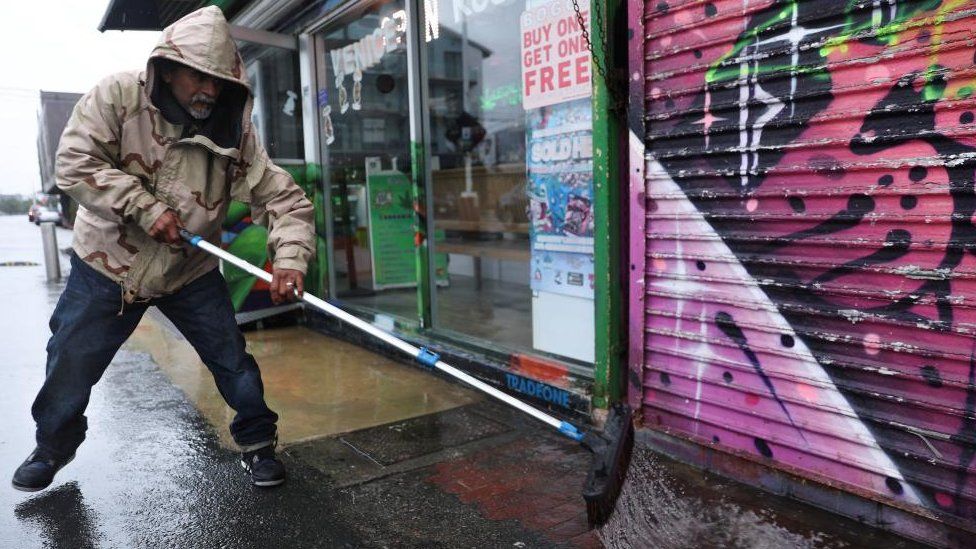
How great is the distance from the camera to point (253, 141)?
132 inches

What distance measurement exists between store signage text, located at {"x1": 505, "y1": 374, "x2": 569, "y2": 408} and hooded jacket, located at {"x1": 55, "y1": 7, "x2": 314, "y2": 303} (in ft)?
5.60

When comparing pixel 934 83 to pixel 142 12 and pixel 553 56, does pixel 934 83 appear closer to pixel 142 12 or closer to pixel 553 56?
pixel 553 56

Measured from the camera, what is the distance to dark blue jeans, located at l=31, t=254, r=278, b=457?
10.1 feet

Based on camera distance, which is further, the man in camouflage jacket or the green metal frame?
the green metal frame

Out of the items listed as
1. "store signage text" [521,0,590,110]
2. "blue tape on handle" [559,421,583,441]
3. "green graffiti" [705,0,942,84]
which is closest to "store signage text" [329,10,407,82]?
"store signage text" [521,0,590,110]

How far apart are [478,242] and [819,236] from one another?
3988mm

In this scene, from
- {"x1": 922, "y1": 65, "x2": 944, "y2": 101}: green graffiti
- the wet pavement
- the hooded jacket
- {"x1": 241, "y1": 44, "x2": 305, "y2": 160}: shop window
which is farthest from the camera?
{"x1": 241, "y1": 44, "x2": 305, "y2": 160}: shop window

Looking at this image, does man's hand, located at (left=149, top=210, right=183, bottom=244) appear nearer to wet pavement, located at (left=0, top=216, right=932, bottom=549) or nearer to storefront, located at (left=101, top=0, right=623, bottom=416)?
wet pavement, located at (left=0, top=216, right=932, bottom=549)

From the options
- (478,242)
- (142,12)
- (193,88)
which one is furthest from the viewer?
(142,12)

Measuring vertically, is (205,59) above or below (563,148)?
above

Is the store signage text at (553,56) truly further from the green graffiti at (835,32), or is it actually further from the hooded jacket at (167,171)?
the hooded jacket at (167,171)

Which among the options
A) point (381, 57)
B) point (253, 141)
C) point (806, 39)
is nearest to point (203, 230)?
point (253, 141)

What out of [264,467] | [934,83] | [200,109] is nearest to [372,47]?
[200,109]

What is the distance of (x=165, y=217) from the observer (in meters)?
2.95
